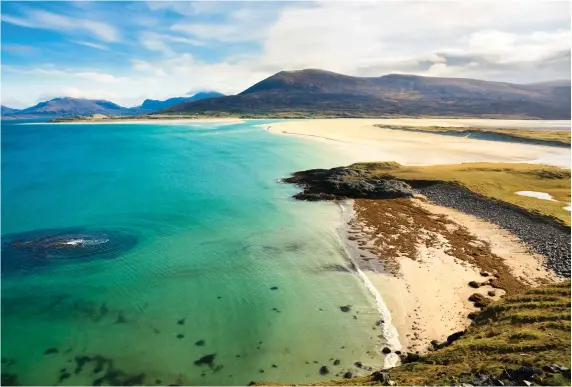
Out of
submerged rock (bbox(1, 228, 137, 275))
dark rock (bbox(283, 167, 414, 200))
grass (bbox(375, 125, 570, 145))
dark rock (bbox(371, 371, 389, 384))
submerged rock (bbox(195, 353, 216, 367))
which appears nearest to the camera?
dark rock (bbox(371, 371, 389, 384))

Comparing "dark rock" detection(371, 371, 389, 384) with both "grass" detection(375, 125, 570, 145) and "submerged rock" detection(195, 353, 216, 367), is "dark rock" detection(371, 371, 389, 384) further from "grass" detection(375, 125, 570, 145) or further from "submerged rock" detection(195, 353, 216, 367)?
"grass" detection(375, 125, 570, 145)

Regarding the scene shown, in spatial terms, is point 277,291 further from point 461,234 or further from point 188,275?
point 461,234

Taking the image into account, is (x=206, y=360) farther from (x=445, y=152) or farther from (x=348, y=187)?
(x=445, y=152)

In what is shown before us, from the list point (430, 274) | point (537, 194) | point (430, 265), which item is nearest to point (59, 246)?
point (430, 274)

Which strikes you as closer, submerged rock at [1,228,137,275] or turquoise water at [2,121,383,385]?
turquoise water at [2,121,383,385]

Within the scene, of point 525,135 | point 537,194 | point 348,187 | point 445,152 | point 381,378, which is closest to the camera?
point 381,378

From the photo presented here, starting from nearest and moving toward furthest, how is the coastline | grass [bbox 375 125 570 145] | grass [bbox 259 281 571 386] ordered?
grass [bbox 259 281 571 386] → the coastline → grass [bbox 375 125 570 145]

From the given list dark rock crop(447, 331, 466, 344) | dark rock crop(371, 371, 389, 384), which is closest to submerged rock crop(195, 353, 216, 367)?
dark rock crop(371, 371, 389, 384)
